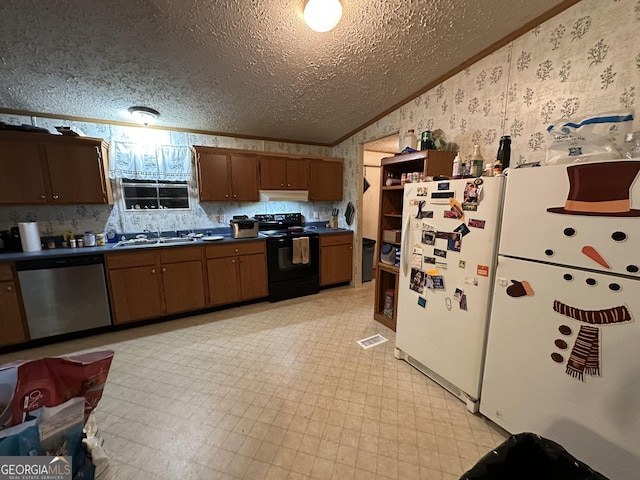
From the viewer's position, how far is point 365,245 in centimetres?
426

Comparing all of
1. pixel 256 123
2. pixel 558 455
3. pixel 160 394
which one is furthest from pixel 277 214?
pixel 558 455

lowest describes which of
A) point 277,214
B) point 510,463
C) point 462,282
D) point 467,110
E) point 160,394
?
point 160,394

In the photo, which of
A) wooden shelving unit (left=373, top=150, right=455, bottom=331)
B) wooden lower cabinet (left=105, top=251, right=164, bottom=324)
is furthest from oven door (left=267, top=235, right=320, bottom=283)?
wooden lower cabinet (left=105, top=251, right=164, bottom=324)

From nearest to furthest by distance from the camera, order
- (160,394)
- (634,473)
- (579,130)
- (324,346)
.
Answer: (634,473) → (579,130) → (160,394) → (324,346)

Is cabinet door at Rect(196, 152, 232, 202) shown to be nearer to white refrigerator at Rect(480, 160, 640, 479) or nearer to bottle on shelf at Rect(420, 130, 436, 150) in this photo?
bottle on shelf at Rect(420, 130, 436, 150)

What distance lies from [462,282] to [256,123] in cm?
299

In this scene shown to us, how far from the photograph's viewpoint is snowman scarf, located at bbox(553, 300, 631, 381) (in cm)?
107

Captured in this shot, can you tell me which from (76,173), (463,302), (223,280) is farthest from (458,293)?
(76,173)

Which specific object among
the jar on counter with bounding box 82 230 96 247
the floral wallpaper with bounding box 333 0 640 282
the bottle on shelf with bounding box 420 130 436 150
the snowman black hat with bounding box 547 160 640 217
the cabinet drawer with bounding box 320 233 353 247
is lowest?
the cabinet drawer with bounding box 320 233 353 247

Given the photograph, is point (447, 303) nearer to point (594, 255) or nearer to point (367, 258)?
point (594, 255)

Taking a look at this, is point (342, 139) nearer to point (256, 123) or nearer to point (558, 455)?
point (256, 123)

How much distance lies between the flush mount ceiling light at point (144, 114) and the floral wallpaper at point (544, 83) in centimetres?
293

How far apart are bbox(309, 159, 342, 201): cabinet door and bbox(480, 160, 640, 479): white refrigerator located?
2892mm

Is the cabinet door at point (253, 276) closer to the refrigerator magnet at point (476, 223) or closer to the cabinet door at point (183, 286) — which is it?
the cabinet door at point (183, 286)
